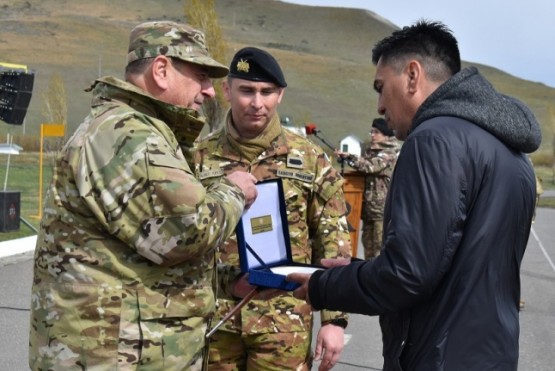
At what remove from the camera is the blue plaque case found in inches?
139

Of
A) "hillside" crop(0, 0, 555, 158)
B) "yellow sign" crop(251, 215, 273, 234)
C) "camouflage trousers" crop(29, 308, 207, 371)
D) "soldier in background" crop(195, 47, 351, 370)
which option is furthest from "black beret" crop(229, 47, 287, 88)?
"hillside" crop(0, 0, 555, 158)

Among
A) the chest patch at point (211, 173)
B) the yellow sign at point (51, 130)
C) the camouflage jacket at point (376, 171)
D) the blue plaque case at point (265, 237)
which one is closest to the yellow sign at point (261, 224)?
the blue plaque case at point (265, 237)

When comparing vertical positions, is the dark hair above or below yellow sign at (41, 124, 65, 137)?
above

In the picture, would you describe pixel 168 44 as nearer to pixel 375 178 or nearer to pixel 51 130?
pixel 375 178

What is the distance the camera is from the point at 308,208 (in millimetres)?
4199

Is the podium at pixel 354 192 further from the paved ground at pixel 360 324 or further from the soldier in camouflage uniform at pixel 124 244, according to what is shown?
the soldier in camouflage uniform at pixel 124 244

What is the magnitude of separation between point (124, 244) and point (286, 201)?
126 cm

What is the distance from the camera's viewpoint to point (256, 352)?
3.98 m

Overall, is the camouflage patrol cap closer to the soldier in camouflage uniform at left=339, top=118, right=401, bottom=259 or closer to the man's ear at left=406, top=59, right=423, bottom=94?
the man's ear at left=406, top=59, right=423, bottom=94

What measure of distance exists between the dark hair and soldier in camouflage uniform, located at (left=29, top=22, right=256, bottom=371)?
28.1 inches

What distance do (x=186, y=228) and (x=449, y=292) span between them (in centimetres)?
81

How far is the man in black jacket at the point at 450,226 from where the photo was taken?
2.63 metres

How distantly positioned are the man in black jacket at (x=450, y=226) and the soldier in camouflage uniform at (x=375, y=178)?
8061 mm

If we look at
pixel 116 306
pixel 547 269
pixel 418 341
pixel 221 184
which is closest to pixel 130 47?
pixel 221 184
